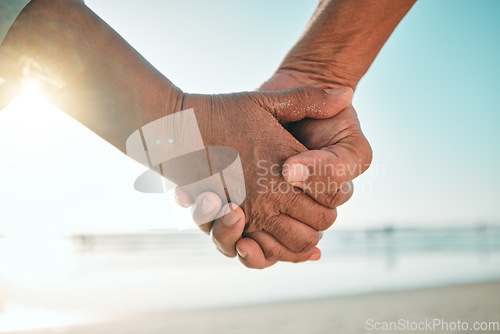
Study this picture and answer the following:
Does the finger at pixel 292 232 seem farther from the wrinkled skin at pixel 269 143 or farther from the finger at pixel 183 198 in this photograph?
the finger at pixel 183 198

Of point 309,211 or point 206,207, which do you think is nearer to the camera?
point 206,207

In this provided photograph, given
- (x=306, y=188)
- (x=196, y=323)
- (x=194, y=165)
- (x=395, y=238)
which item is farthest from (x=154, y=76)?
(x=395, y=238)

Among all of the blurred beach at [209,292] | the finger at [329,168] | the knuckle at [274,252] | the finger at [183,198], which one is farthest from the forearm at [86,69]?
the blurred beach at [209,292]

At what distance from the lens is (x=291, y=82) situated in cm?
249

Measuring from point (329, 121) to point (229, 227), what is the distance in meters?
0.94

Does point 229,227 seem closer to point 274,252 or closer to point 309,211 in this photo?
point 274,252

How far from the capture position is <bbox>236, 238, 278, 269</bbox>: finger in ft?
6.71

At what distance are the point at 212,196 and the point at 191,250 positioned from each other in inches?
331

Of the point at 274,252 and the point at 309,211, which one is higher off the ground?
the point at 309,211

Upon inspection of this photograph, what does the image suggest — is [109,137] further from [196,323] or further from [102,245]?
[102,245]

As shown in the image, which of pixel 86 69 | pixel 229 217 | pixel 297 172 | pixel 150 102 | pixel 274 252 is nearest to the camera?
pixel 86 69

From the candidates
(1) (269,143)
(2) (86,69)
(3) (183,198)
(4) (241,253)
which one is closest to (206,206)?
(3) (183,198)

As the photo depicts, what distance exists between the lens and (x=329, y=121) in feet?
7.02

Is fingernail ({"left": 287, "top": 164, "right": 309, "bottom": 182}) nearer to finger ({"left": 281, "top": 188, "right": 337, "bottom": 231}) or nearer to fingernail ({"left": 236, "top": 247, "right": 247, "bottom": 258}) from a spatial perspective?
finger ({"left": 281, "top": 188, "right": 337, "bottom": 231})
